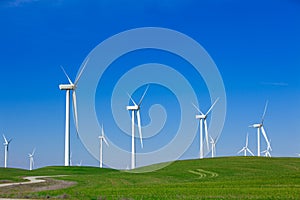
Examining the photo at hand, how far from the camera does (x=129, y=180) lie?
66.6m

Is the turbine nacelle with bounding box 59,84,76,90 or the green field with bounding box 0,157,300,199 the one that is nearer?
the green field with bounding box 0,157,300,199

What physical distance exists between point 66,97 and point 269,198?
5683 centimetres

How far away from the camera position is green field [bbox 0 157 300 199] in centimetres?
4003

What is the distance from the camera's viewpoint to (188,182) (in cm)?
5953

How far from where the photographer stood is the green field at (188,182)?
40031 mm

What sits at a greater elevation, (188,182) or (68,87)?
(68,87)

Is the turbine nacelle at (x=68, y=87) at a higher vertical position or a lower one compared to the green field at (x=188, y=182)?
higher

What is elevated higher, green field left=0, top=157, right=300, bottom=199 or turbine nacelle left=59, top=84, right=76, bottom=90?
turbine nacelle left=59, top=84, right=76, bottom=90

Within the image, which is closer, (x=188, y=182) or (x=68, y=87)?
(x=188, y=182)

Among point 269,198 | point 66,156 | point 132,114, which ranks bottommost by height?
point 269,198

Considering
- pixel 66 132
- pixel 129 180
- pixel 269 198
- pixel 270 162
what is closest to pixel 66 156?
pixel 66 132

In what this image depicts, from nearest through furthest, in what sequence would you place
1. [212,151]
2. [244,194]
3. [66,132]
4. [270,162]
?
[244,194], [66,132], [270,162], [212,151]

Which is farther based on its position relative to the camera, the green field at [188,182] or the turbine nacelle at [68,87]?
the turbine nacelle at [68,87]

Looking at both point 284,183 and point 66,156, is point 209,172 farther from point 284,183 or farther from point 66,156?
point 284,183
